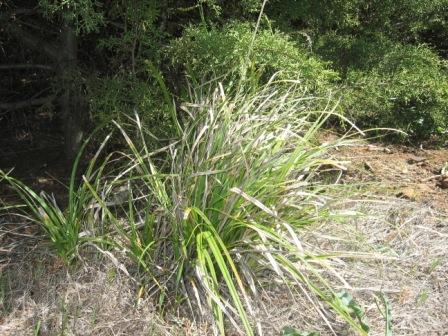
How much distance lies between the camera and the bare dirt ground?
243cm

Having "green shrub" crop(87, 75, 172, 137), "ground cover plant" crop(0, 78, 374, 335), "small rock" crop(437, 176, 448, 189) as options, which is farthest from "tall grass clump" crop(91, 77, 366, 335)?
"small rock" crop(437, 176, 448, 189)

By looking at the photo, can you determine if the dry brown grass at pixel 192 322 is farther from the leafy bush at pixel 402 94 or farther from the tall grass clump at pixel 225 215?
the leafy bush at pixel 402 94

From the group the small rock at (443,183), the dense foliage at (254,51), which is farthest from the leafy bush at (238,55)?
the small rock at (443,183)

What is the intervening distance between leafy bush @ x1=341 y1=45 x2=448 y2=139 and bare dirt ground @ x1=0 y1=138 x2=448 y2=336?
0.88 meters

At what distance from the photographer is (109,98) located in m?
3.15

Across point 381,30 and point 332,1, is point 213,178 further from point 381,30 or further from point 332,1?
point 381,30

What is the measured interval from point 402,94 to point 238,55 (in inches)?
56.8

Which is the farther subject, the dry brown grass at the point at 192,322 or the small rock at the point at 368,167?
the small rock at the point at 368,167

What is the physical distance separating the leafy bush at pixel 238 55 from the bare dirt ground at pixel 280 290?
0.74 meters

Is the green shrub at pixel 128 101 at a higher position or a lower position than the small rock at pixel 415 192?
higher

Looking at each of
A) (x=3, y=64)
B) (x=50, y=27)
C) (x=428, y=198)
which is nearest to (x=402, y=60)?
(x=428, y=198)

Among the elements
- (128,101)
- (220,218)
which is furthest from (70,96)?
(220,218)

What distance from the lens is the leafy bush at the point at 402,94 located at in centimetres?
377

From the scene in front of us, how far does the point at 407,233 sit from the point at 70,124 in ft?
6.48
